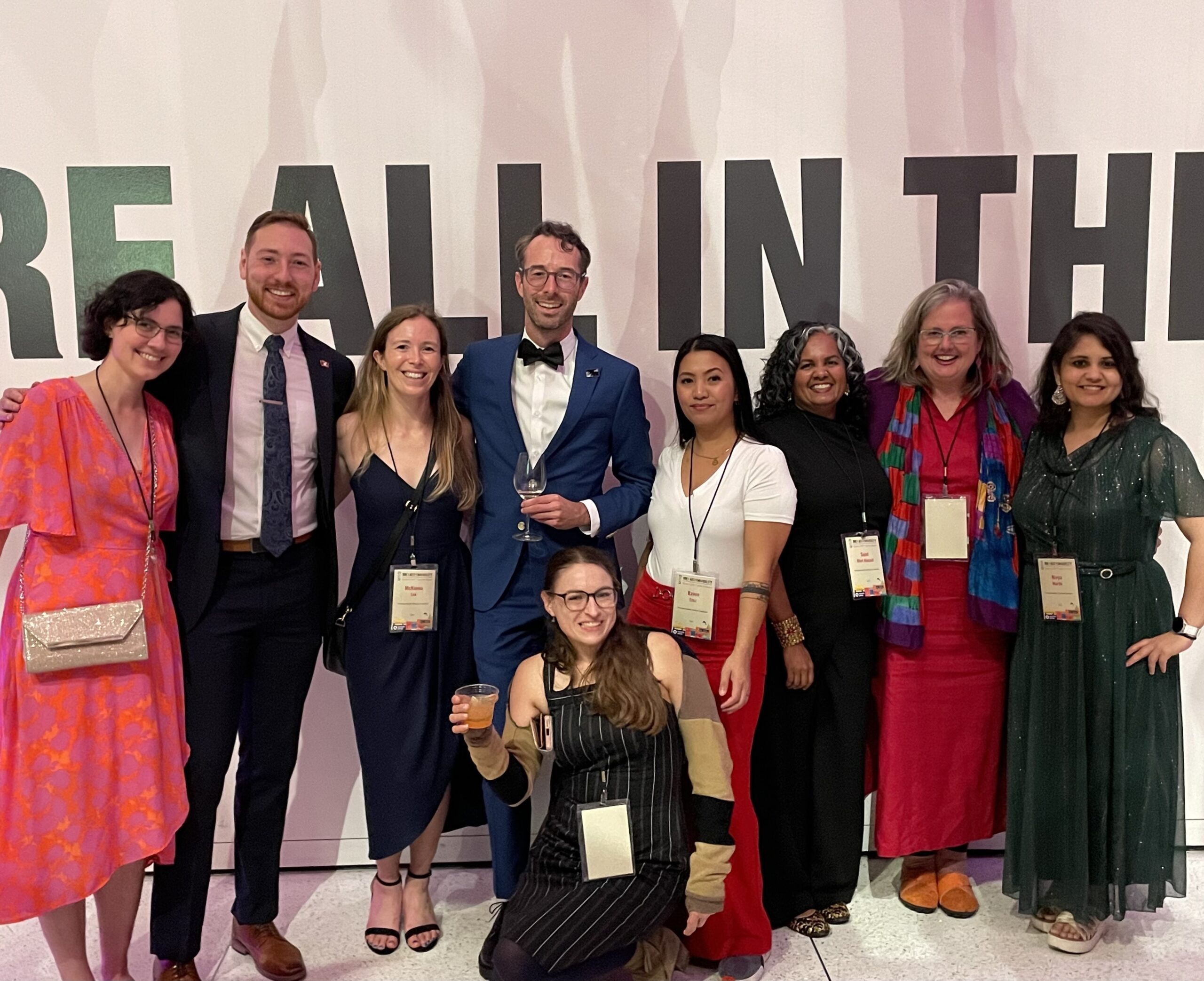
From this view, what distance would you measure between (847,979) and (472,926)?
115 cm

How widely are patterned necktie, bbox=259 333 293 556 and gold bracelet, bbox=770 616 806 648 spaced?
4.60ft

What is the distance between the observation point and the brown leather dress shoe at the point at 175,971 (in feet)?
8.72

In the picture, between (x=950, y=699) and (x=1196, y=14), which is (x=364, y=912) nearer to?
(x=950, y=699)

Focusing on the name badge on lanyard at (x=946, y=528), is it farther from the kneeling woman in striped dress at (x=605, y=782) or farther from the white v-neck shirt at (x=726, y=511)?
the kneeling woman in striped dress at (x=605, y=782)

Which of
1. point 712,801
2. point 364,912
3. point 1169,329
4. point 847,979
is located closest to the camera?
point 712,801

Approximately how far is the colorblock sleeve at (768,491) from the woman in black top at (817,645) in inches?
6.5

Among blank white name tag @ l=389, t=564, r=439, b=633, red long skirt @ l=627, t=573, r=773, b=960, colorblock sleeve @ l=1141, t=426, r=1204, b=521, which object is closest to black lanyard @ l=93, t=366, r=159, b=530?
blank white name tag @ l=389, t=564, r=439, b=633

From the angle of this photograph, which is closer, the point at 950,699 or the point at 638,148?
the point at 950,699

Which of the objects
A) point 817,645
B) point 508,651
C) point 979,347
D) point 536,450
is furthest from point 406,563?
point 979,347

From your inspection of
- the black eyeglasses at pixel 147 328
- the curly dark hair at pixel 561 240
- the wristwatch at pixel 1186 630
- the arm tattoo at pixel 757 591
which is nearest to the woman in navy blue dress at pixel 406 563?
the curly dark hair at pixel 561 240

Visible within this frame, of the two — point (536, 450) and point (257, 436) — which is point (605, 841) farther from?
point (257, 436)

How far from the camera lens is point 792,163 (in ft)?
10.9

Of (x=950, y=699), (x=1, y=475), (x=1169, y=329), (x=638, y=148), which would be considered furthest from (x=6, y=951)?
(x=1169, y=329)

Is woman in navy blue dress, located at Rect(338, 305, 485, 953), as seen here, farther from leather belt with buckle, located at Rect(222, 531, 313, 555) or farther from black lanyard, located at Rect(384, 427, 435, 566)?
leather belt with buckle, located at Rect(222, 531, 313, 555)
